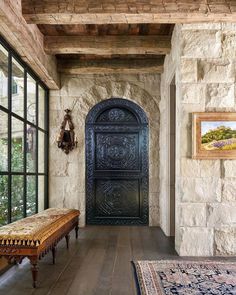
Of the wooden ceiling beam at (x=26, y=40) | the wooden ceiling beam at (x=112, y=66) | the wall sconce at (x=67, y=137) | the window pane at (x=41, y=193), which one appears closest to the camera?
the wooden ceiling beam at (x=26, y=40)

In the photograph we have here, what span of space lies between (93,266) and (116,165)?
2857 millimetres

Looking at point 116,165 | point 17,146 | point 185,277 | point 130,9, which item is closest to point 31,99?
point 17,146

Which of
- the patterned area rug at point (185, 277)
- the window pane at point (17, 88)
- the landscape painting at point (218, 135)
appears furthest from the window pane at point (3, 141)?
the landscape painting at point (218, 135)

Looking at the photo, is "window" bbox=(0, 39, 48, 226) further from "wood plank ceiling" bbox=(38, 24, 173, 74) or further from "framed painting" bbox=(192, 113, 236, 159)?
"framed painting" bbox=(192, 113, 236, 159)

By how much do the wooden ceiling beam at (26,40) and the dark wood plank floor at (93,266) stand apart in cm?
238

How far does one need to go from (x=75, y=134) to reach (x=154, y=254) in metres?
2.85

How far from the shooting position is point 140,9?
372 centimetres

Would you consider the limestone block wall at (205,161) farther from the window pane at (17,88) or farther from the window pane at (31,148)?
the window pane at (31,148)

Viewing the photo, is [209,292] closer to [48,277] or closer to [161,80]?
[48,277]

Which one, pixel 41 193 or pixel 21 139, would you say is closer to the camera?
pixel 21 139

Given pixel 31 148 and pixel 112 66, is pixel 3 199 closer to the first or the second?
pixel 31 148

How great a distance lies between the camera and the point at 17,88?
456 centimetres

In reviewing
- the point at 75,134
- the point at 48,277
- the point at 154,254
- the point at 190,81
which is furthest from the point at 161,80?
the point at 48,277

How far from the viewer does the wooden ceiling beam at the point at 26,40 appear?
3.45 metres
